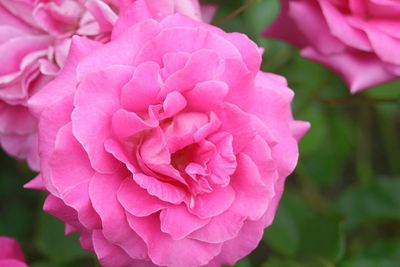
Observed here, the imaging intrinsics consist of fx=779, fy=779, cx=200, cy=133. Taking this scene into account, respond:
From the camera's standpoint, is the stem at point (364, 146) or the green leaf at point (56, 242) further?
the stem at point (364, 146)

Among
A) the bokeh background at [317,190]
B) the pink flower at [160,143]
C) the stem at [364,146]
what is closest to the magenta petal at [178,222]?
the pink flower at [160,143]

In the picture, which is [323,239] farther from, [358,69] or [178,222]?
[178,222]

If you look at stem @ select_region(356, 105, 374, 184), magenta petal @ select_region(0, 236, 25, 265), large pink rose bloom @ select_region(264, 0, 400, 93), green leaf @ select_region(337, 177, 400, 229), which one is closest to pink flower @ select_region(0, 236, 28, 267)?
magenta petal @ select_region(0, 236, 25, 265)

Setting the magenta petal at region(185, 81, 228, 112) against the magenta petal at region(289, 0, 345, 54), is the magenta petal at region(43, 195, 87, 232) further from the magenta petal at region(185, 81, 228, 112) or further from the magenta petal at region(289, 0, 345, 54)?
the magenta petal at region(289, 0, 345, 54)

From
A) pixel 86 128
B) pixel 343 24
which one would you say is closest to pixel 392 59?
pixel 343 24

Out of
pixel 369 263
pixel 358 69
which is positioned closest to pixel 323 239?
pixel 369 263

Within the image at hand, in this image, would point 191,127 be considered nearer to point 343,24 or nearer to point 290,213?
point 343,24

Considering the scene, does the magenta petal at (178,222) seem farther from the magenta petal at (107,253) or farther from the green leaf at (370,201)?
the green leaf at (370,201)
